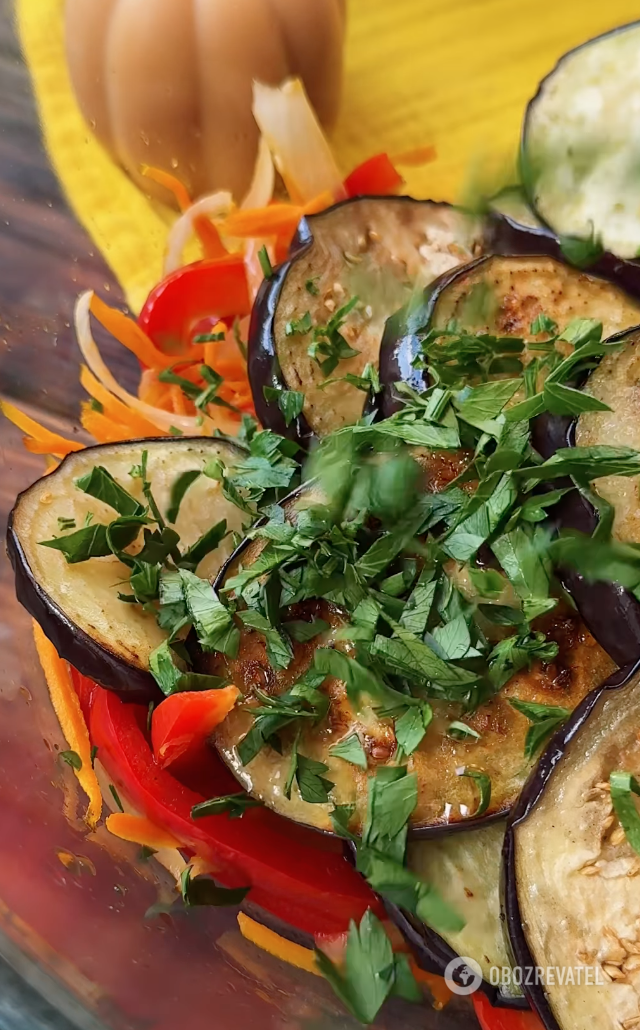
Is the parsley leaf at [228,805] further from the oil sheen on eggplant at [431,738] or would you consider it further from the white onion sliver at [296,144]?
the white onion sliver at [296,144]

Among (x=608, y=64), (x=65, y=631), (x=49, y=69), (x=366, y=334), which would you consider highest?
(x=49, y=69)

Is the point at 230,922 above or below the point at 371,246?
below

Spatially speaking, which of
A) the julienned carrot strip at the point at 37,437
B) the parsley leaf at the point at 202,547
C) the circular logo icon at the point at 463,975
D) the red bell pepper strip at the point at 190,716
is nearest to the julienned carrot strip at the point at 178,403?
the julienned carrot strip at the point at 37,437

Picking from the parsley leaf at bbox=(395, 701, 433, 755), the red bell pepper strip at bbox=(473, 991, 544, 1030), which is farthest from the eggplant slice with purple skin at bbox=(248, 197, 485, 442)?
the red bell pepper strip at bbox=(473, 991, 544, 1030)

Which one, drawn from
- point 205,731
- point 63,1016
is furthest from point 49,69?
point 63,1016

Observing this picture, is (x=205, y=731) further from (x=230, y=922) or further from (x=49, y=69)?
(x=49, y=69)

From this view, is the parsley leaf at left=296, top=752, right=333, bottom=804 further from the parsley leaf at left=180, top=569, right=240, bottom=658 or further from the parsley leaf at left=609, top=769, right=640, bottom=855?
the parsley leaf at left=609, top=769, right=640, bottom=855

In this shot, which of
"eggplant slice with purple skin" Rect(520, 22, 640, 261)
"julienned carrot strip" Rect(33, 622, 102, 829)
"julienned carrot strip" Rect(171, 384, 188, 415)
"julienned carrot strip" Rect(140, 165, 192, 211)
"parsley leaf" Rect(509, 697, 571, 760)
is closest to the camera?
"parsley leaf" Rect(509, 697, 571, 760)
